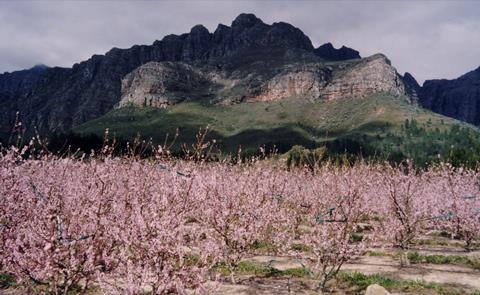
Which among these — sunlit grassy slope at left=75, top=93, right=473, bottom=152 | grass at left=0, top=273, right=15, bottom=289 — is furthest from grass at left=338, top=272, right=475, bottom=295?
sunlit grassy slope at left=75, top=93, right=473, bottom=152

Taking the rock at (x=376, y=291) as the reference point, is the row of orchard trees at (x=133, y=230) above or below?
above

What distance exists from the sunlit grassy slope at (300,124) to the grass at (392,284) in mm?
124137

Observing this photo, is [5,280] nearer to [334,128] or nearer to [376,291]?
[376,291]

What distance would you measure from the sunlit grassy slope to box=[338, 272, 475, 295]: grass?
124137mm

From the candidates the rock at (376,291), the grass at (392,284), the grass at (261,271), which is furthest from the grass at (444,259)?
the rock at (376,291)

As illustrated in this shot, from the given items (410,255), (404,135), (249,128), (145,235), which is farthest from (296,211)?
(249,128)

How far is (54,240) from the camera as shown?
813 centimetres

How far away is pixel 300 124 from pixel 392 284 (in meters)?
166

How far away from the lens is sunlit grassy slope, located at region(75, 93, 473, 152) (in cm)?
15750

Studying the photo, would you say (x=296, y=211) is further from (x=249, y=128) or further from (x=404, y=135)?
(x=249, y=128)

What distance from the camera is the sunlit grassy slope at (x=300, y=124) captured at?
158m

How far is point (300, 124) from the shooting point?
17838cm

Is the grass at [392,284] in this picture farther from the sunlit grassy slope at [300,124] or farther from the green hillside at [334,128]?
the sunlit grassy slope at [300,124]

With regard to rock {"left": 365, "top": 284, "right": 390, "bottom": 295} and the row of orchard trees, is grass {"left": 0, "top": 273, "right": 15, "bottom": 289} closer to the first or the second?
the row of orchard trees
